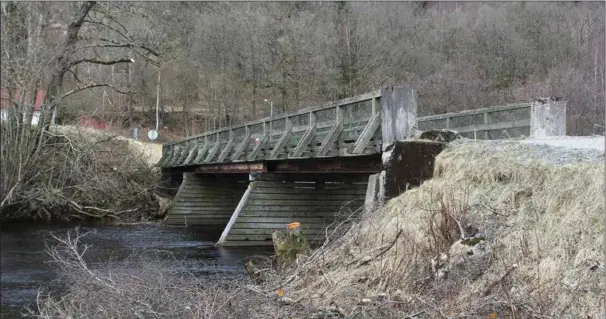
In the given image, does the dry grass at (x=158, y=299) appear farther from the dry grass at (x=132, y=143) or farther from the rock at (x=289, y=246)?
the dry grass at (x=132, y=143)

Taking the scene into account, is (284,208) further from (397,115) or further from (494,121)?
(397,115)

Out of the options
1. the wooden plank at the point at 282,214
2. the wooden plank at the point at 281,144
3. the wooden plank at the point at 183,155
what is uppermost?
the wooden plank at the point at 281,144

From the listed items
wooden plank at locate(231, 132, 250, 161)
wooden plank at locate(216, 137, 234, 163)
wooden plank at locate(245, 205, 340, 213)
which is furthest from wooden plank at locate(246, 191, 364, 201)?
wooden plank at locate(216, 137, 234, 163)

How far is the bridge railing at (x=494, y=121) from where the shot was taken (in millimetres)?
15992

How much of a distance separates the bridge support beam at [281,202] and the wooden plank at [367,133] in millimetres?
8738

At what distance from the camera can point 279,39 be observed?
29.2 metres

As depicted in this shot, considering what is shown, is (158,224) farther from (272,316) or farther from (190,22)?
(272,316)

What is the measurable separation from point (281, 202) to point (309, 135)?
6.50m

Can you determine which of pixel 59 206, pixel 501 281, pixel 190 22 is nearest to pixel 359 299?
pixel 501 281

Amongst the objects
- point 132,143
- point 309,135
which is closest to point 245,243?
point 309,135

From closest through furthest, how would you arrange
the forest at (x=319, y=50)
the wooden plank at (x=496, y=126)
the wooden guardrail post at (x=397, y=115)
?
the wooden guardrail post at (x=397, y=115)
the wooden plank at (x=496, y=126)
the forest at (x=319, y=50)

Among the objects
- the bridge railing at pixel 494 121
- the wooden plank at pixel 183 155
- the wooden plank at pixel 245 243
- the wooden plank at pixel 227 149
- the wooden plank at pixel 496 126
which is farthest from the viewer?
the wooden plank at pixel 183 155

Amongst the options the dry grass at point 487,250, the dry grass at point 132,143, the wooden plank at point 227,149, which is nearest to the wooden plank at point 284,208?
the wooden plank at point 227,149

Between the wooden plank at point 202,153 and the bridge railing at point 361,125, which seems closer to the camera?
the bridge railing at point 361,125
